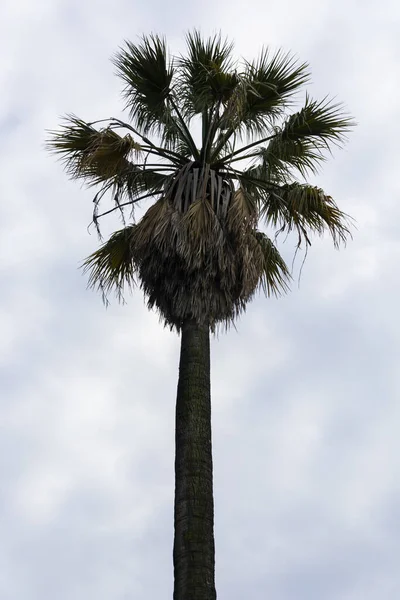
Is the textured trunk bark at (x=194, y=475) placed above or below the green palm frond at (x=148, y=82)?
below

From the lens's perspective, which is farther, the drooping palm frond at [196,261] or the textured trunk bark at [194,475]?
the drooping palm frond at [196,261]

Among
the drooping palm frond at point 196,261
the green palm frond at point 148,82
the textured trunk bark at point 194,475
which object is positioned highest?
the green palm frond at point 148,82

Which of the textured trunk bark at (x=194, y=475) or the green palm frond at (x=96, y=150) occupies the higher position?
the green palm frond at (x=96, y=150)

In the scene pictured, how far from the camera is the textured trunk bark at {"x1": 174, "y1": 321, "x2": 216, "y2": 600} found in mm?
9391

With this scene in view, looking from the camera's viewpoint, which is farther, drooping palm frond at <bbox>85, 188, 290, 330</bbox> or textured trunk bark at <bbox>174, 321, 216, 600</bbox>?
drooping palm frond at <bbox>85, 188, 290, 330</bbox>

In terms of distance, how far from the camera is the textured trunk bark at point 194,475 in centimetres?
939

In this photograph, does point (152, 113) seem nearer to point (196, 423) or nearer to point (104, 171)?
point (104, 171)

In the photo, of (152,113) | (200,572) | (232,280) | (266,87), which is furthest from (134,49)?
(200,572)

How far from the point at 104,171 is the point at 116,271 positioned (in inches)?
58.7

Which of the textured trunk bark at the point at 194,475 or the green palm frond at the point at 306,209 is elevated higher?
the green palm frond at the point at 306,209

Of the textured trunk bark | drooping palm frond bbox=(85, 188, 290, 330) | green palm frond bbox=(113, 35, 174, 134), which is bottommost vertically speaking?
the textured trunk bark

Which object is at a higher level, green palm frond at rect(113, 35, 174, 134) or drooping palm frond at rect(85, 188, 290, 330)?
green palm frond at rect(113, 35, 174, 134)

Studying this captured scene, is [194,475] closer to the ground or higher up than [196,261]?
closer to the ground

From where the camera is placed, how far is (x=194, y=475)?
32.8ft
